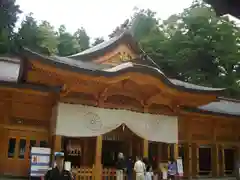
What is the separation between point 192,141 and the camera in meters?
15.2

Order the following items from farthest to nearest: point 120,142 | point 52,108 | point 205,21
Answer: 1. point 205,21
2. point 120,142
3. point 52,108

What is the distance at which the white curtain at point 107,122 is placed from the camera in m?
11.0

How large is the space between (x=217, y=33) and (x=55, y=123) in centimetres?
2096

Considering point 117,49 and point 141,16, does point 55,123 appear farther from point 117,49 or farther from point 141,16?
point 141,16

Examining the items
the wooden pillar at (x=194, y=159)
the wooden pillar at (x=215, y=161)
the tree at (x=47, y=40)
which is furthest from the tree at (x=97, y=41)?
the wooden pillar at (x=194, y=159)

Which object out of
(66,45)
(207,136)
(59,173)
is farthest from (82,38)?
(59,173)

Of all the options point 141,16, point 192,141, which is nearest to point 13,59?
point 192,141

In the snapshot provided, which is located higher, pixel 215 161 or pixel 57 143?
pixel 57 143

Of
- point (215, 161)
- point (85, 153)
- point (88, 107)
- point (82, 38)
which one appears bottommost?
point (215, 161)

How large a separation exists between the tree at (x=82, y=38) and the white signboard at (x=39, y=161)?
35.6 m

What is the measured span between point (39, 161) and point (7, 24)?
28089 millimetres

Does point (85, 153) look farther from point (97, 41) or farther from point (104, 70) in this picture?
point (97, 41)

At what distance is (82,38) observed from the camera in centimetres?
4725

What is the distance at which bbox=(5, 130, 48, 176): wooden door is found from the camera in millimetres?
11250
